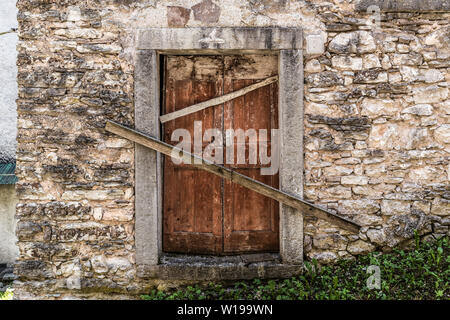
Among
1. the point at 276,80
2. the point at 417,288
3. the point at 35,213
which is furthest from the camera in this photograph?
the point at 276,80

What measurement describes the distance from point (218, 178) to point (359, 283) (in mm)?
1523

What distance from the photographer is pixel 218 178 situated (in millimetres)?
2891

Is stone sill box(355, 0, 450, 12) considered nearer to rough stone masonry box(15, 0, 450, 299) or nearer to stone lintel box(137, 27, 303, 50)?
rough stone masonry box(15, 0, 450, 299)

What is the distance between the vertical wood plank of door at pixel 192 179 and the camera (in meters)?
2.88

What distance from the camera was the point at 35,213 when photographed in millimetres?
2654

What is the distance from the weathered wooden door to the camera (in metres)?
2.88

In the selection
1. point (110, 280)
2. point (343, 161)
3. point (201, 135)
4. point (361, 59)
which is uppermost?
point (361, 59)

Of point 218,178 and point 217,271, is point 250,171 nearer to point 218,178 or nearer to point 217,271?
point 218,178

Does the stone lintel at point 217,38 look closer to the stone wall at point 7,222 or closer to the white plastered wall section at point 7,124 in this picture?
the white plastered wall section at point 7,124

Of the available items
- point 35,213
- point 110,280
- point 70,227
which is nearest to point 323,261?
point 110,280

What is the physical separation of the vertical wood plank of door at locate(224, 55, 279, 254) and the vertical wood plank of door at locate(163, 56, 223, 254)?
88mm

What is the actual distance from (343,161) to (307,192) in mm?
430

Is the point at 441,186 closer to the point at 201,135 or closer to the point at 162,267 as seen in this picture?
the point at 201,135

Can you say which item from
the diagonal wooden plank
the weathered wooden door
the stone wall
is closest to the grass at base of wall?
the weathered wooden door
